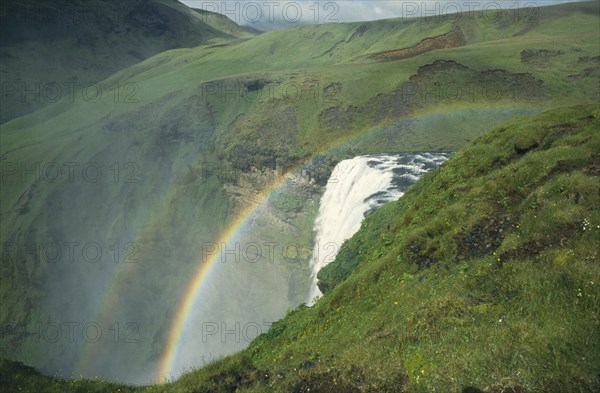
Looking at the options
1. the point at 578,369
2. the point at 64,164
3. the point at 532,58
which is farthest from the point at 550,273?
the point at 64,164

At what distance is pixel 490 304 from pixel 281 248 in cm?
7356

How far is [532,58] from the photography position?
106 m

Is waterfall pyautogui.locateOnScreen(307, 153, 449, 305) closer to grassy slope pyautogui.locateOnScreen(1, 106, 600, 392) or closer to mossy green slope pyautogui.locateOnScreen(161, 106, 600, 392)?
mossy green slope pyautogui.locateOnScreen(161, 106, 600, 392)

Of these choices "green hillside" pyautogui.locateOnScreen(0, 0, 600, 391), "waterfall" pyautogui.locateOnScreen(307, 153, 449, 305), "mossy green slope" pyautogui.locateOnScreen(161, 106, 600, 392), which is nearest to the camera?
"mossy green slope" pyautogui.locateOnScreen(161, 106, 600, 392)

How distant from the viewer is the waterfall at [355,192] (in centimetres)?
5828

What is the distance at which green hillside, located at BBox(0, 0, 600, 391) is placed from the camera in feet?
33.3

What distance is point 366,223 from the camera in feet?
101

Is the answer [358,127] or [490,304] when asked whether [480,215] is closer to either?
[490,304]

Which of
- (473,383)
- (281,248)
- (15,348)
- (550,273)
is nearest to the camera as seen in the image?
(473,383)

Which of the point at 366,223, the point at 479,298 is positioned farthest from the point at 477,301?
the point at 366,223

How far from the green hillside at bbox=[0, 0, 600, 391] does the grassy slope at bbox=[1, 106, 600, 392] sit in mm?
77

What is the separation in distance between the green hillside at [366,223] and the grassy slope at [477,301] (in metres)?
0.08

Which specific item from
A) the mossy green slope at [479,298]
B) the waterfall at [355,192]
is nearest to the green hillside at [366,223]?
the mossy green slope at [479,298]

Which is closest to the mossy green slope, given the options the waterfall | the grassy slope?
the grassy slope
